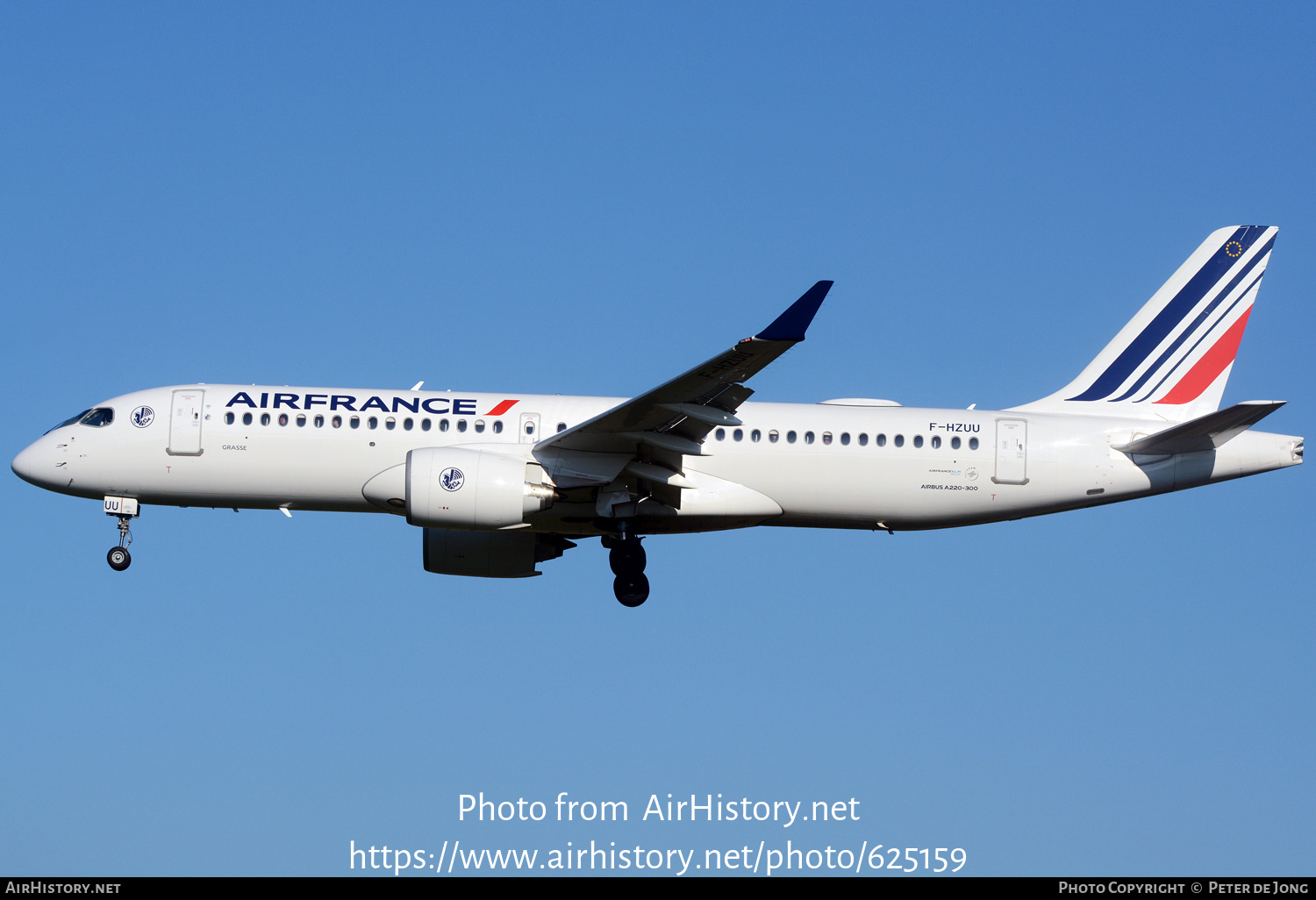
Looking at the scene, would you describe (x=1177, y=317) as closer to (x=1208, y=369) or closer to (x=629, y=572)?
(x=1208, y=369)

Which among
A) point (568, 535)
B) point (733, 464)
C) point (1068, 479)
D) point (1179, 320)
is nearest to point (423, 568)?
point (568, 535)

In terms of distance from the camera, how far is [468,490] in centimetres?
2688

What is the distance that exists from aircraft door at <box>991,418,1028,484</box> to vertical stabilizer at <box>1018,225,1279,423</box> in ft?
7.15

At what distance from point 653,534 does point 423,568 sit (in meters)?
5.44

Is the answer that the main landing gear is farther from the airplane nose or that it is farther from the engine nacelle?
the airplane nose

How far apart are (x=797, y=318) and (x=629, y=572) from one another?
7.64 meters

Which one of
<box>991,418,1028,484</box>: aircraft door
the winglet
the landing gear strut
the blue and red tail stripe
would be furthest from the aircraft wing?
the blue and red tail stripe

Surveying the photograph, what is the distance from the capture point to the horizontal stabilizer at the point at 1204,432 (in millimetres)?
27141

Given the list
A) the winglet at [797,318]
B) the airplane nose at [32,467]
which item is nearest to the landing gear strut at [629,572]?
the winglet at [797,318]

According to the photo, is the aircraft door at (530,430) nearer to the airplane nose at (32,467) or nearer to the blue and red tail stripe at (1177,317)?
the airplane nose at (32,467)

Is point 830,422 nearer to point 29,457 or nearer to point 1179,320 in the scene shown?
point 1179,320

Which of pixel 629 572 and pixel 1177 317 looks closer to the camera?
pixel 629 572

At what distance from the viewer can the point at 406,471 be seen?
27078 millimetres

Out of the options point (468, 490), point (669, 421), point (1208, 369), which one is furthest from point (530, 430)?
point (1208, 369)
